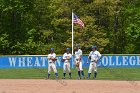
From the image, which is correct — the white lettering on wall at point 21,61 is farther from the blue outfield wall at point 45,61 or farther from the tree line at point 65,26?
the tree line at point 65,26

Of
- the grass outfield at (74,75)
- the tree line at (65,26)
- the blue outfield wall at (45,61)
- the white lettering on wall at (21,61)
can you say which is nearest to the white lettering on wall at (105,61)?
the blue outfield wall at (45,61)

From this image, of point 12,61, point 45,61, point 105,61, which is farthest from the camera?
point 105,61

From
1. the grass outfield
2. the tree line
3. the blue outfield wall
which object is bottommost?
the grass outfield

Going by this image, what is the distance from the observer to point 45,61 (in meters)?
40.5

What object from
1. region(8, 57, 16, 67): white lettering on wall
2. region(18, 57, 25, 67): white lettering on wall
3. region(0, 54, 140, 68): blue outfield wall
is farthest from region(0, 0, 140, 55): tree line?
region(8, 57, 16, 67): white lettering on wall

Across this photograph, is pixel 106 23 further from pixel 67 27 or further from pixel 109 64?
pixel 109 64

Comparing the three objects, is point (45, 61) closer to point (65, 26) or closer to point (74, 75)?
point (74, 75)

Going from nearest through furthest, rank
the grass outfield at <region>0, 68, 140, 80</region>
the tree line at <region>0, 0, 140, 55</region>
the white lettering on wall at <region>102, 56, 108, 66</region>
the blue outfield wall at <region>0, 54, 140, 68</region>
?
the grass outfield at <region>0, 68, 140, 80</region> → the blue outfield wall at <region>0, 54, 140, 68</region> → the white lettering on wall at <region>102, 56, 108, 66</region> → the tree line at <region>0, 0, 140, 55</region>

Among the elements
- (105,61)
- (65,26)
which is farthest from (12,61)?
(65,26)

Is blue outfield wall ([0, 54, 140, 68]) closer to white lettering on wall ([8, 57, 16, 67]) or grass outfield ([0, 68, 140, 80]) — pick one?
white lettering on wall ([8, 57, 16, 67])

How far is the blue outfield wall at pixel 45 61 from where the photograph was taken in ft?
132

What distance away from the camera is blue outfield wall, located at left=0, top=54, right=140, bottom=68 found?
40.1 metres
